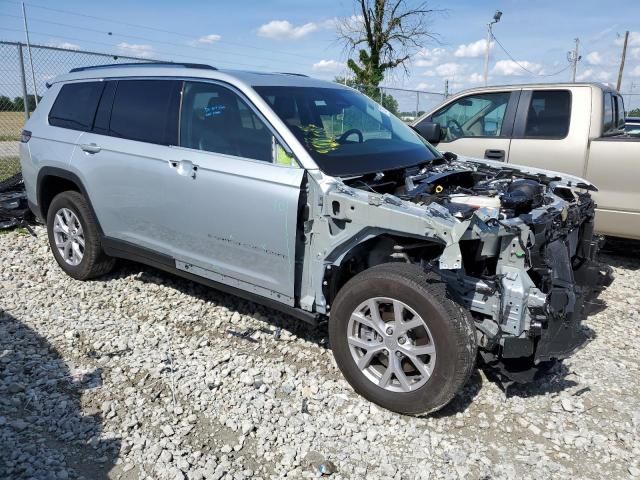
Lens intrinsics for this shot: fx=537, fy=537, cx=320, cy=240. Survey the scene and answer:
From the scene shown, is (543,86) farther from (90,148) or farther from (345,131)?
(90,148)

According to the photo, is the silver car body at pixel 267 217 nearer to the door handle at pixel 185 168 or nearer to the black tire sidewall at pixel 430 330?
the door handle at pixel 185 168

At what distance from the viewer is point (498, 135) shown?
6156 mm

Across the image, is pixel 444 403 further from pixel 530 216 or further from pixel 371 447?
pixel 530 216

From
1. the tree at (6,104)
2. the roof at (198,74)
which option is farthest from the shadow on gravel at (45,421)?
the tree at (6,104)

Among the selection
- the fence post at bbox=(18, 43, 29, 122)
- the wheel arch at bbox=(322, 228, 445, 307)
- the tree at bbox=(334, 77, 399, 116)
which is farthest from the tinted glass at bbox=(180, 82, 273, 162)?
the tree at bbox=(334, 77, 399, 116)

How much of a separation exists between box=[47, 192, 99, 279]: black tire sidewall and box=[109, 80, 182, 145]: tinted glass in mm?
834

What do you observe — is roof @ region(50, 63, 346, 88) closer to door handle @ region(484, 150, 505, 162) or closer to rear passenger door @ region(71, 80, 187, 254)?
rear passenger door @ region(71, 80, 187, 254)

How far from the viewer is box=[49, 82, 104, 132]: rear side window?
4780 mm

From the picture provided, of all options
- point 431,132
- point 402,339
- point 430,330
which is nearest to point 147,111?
point 431,132

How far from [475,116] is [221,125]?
12.0 feet

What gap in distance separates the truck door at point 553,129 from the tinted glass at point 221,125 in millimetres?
3495

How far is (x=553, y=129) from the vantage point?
5.82 m

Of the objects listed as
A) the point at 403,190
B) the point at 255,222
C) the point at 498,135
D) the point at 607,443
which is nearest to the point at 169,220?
the point at 255,222

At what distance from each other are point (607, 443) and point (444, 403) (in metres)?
0.92
